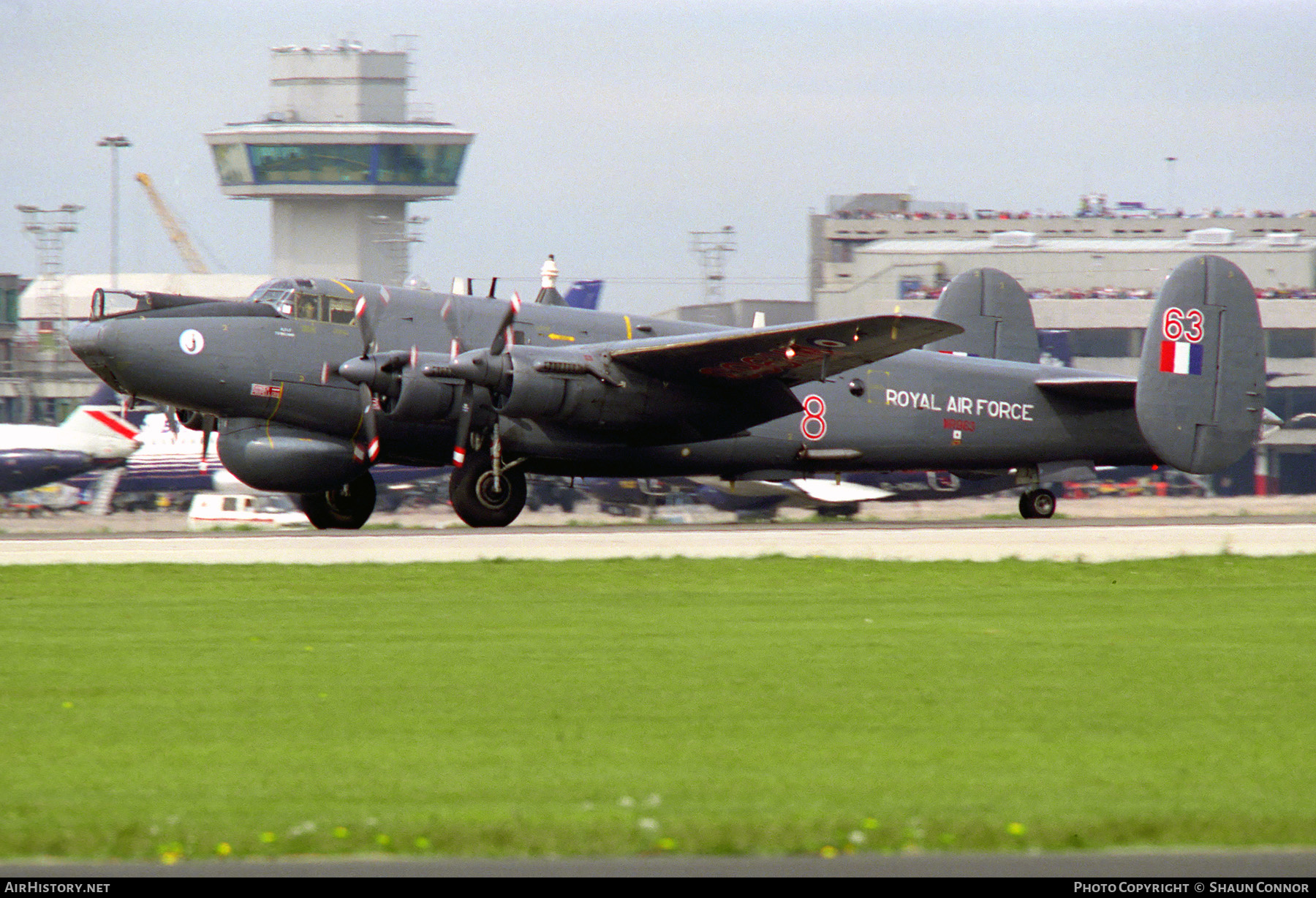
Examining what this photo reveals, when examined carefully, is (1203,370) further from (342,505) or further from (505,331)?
(342,505)

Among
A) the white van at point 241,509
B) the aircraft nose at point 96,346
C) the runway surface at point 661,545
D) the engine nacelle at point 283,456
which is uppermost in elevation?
the aircraft nose at point 96,346

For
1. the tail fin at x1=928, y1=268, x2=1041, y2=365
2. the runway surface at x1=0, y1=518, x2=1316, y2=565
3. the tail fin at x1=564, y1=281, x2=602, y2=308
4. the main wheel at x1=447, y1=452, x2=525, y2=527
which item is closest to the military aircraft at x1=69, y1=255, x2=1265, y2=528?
the main wheel at x1=447, y1=452, x2=525, y2=527

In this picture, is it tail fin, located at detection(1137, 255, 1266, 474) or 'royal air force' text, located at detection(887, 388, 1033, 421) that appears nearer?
'royal air force' text, located at detection(887, 388, 1033, 421)

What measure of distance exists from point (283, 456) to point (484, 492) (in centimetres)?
307

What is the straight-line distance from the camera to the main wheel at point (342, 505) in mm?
23438

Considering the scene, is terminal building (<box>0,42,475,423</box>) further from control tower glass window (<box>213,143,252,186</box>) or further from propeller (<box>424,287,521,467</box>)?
propeller (<box>424,287,521,467</box>)

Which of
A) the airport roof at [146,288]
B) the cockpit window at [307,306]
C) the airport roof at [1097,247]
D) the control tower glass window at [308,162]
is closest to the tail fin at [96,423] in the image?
the cockpit window at [307,306]

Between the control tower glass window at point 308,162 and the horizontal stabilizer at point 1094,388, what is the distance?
177 feet

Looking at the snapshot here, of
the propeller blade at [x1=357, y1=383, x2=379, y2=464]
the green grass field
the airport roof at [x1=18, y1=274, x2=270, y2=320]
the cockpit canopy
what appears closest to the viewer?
the green grass field

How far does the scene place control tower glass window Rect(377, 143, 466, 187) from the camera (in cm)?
7375

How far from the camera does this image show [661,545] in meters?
20.2

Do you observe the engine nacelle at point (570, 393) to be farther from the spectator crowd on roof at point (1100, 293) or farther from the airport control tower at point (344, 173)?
the spectator crowd on roof at point (1100, 293)

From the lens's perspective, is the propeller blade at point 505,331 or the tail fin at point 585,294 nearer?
the propeller blade at point 505,331

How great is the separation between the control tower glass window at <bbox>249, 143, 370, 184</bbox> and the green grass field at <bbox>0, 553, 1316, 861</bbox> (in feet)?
199
